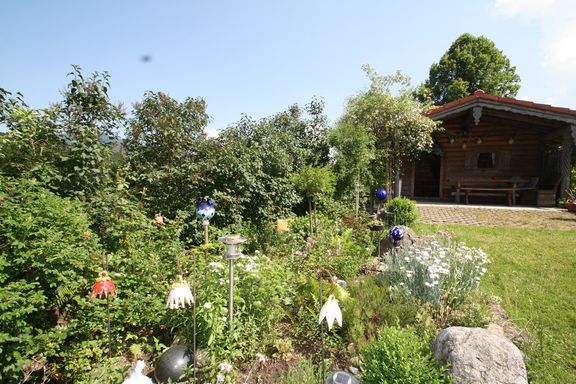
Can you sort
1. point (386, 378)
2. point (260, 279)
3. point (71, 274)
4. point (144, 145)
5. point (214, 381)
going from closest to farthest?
point (386, 378), point (214, 381), point (71, 274), point (260, 279), point (144, 145)

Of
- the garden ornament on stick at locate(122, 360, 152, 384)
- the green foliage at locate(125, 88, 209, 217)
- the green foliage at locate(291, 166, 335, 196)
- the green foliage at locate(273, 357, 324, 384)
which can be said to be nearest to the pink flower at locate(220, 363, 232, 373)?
the green foliage at locate(273, 357, 324, 384)

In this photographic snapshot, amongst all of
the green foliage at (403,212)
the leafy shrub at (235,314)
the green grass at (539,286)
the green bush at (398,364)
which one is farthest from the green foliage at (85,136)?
the green foliage at (403,212)

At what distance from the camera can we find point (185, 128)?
517 centimetres

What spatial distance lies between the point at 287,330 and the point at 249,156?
3.43 meters

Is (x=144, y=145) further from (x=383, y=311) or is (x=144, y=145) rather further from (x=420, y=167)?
(x=420, y=167)

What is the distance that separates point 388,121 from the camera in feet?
31.0

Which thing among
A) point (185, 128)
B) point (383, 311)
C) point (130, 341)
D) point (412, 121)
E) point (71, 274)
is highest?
point (412, 121)

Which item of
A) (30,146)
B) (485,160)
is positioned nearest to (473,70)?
(485,160)

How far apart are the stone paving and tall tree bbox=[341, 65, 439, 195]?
1.96 m

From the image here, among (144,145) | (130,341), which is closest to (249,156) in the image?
(144,145)

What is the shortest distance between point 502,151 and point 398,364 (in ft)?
44.3

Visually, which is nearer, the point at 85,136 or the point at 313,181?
the point at 85,136

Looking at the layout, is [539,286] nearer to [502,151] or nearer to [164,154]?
[164,154]

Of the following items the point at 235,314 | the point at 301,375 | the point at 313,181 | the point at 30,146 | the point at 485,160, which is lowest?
the point at 301,375
